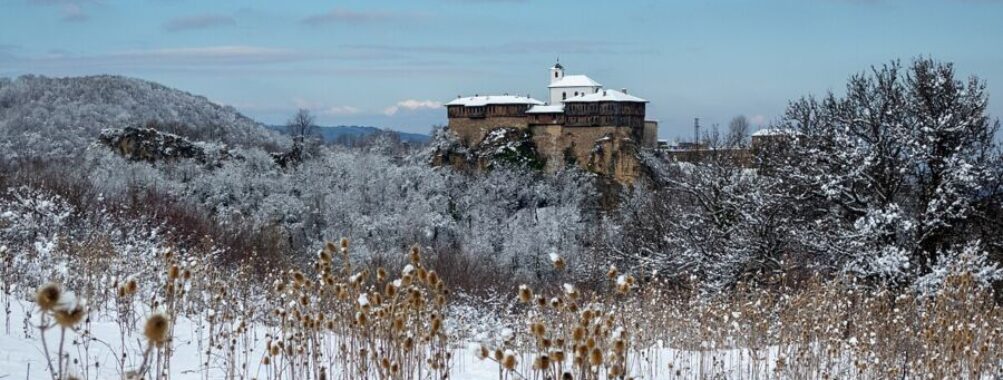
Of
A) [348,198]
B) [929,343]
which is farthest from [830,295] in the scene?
[348,198]

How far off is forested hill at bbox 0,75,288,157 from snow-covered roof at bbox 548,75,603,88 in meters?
23.3

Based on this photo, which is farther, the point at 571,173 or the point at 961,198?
the point at 571,173

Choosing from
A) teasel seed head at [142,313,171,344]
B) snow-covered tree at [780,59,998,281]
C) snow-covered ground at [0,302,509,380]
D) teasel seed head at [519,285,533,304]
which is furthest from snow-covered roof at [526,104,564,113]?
teasel seed head at [142,313,171,344]

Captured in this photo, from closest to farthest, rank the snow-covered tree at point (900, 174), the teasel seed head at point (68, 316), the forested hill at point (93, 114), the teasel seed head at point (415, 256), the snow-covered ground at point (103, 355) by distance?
the teasel seed head at point (68, 316) < the teasel seed head at point (415, 256) < the snow-covered ground at point (103, 355) < the snow-covered tree at point (900, 174) < the forested hill at point (93, 114)

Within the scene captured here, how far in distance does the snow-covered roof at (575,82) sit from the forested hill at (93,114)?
2325cm

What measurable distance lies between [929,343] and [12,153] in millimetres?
55916

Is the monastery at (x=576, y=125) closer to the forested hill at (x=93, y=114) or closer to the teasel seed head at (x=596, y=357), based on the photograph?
the forested hill at (x=93, y=114)

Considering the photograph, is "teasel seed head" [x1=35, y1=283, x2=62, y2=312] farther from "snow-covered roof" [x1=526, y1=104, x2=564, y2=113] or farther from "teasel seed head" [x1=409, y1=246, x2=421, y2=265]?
"snow-covered roof" [x1=526, y1=104, x2=564, y2=113]

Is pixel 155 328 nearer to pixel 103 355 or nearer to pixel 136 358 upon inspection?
pixel 103 355

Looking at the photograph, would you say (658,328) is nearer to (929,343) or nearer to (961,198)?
(929,343)

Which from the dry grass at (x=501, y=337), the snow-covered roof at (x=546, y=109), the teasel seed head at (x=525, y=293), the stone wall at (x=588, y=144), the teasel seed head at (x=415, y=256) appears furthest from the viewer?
the snow-covered roof at (x=546, y=109)

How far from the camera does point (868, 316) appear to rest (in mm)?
6188

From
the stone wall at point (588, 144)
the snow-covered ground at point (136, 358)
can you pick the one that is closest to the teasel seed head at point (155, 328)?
the snow-covered ground at point (136, 358)

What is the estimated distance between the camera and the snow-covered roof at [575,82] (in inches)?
2448
